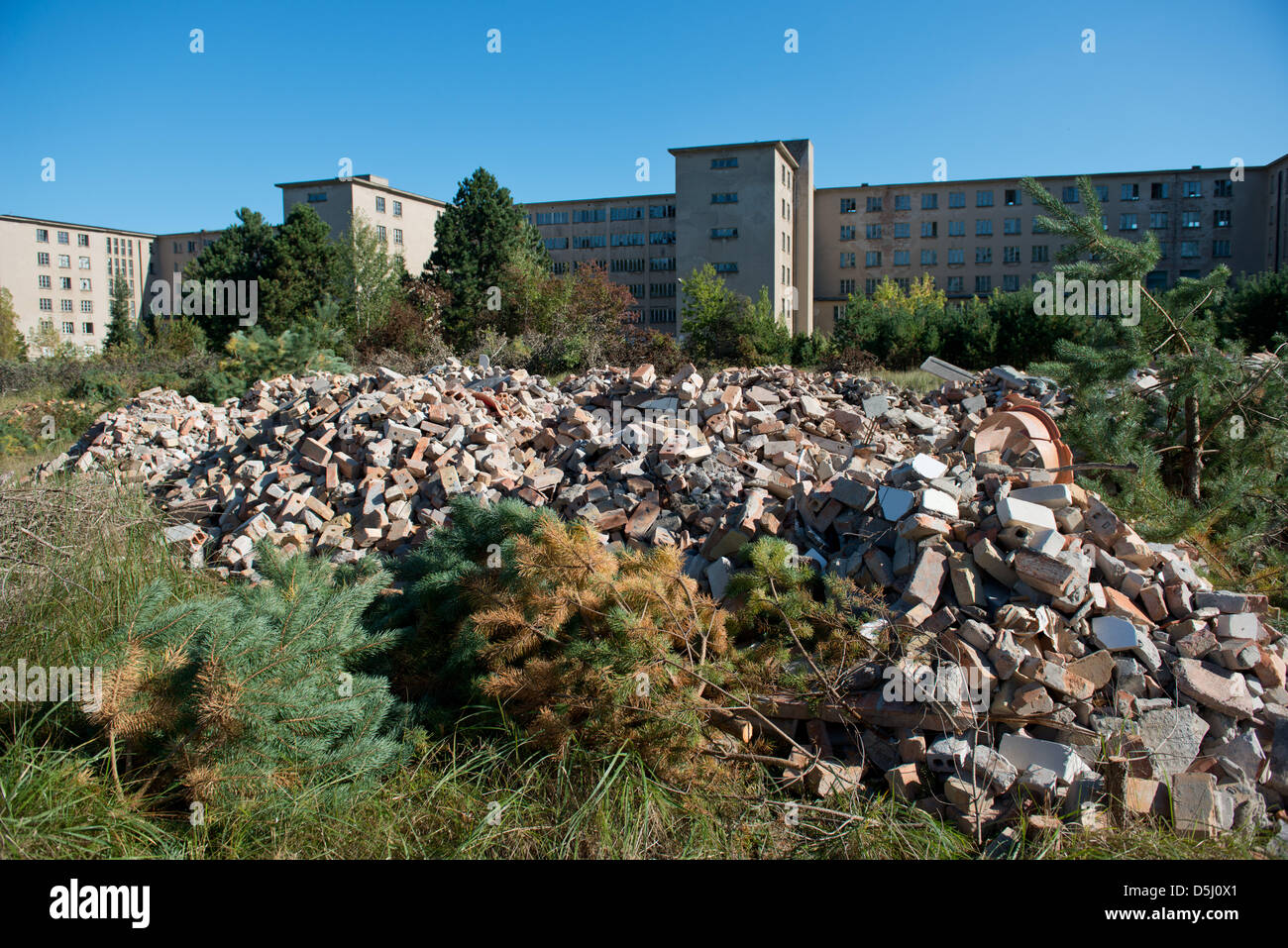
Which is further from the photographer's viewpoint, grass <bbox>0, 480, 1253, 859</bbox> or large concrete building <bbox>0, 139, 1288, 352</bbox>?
large concrete building <bbox>0, 139, 1288, 352</bbox>

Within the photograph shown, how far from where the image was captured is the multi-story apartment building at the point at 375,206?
5306 centimetres

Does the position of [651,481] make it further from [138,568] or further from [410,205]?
[410,205]

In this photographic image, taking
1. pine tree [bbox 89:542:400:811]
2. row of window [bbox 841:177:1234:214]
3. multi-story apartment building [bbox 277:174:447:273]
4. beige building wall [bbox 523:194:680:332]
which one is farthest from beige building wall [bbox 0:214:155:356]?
pine tree [bbox 89:542:400:811]

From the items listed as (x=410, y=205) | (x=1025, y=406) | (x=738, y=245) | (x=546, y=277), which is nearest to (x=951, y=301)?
(x=738, y=245)

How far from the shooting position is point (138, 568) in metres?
4.71

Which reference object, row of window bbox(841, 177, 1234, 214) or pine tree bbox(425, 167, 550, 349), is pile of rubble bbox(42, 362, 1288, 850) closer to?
pine tree bbox(425, 167, 550, 349)

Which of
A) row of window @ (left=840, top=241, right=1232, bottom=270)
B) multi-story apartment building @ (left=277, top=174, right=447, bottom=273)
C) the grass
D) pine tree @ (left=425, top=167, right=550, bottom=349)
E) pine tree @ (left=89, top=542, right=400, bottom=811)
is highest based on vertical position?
multi-story apartment building @ (left=277, top=174, right=447, bottom=273)

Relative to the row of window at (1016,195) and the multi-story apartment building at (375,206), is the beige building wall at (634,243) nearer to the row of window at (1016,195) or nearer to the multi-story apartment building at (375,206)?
the multi-story apartment building at (375,206)

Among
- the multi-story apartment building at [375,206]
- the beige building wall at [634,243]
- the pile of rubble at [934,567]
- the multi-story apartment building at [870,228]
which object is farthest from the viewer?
the beige building wall at [634,243]

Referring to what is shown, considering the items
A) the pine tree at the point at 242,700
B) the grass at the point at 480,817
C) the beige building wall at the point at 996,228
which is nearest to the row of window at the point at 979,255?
the beige building wall at the point at 996,228

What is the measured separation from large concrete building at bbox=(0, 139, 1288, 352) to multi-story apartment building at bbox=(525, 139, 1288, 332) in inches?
3.7

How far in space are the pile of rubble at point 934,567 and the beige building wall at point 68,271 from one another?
68.9 meters

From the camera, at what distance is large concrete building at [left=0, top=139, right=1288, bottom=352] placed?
51219mm
